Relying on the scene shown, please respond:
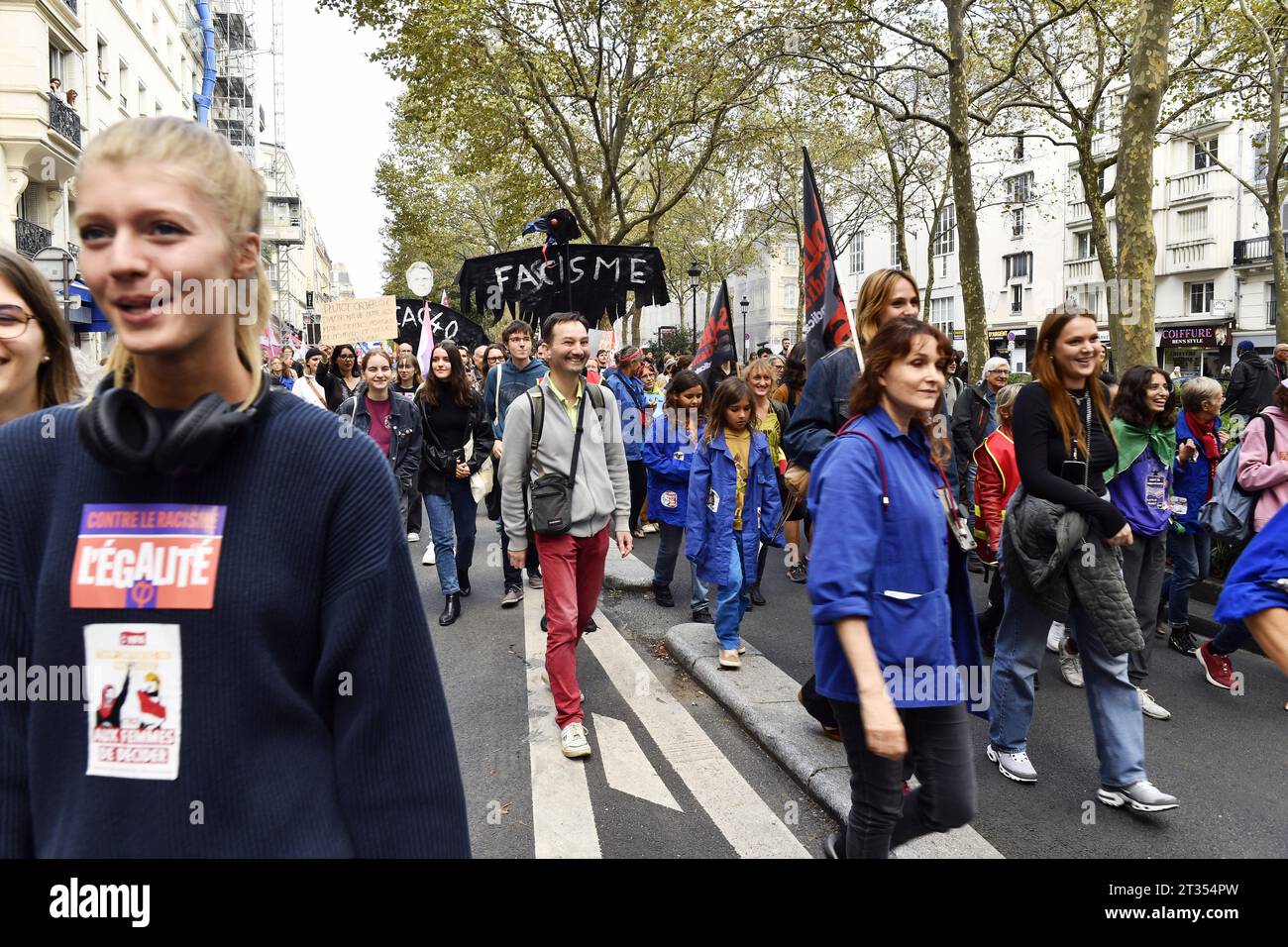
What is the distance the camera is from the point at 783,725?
4.49 metres

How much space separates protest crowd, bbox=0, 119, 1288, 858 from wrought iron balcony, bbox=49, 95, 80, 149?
77.5ft


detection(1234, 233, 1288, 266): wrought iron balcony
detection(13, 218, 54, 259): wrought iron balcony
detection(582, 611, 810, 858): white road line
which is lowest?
detection(582, 611, 810, 858): white road line

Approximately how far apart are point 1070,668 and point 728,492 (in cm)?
221

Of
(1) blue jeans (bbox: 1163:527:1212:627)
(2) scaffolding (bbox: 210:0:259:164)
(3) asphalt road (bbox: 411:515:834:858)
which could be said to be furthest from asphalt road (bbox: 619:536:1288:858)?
(2) scaffolding (bbox: 210:0:259:164)

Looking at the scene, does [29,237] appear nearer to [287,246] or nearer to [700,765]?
[700,765]

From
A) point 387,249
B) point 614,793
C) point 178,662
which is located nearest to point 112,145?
point 178,662

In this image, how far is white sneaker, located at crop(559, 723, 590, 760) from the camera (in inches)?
169

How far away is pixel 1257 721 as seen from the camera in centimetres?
483

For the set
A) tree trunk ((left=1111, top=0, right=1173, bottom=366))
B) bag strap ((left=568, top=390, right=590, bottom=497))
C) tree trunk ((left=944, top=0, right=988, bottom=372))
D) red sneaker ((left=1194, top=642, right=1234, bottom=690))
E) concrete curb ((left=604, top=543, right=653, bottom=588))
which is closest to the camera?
bag strap ((left=568, top=390, right=590, bottom=497))

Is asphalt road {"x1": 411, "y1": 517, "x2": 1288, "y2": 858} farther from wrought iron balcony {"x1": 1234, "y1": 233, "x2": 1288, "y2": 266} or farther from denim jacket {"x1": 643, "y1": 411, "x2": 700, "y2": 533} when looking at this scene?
wrought iron balcony {"x1": 1234, "y1": 233, "x2": 1288, "y2": 266}

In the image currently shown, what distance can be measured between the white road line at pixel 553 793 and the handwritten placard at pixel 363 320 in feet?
23.9

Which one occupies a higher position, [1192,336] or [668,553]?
[1192,336]

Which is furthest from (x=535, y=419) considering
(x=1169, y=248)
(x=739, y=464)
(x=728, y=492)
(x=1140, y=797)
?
(x=1169, y=248)
